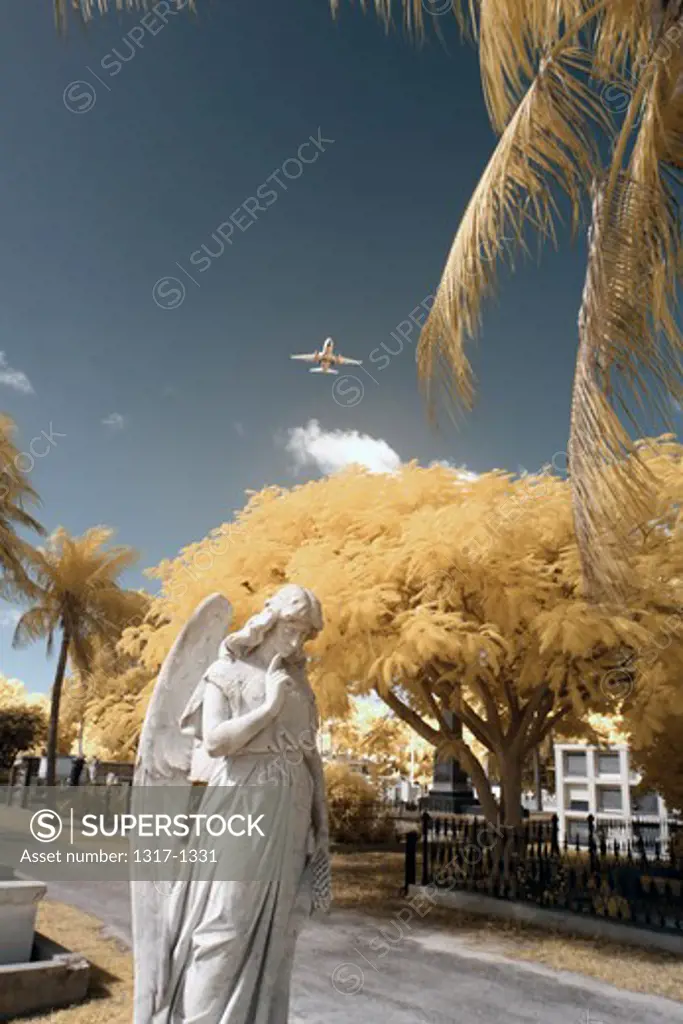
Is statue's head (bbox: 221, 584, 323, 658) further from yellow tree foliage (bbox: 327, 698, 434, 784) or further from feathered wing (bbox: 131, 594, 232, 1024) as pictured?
yellow tree foliage (bbox: 327, 698, 434, 784)

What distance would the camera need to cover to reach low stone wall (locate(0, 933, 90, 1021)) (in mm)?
5219

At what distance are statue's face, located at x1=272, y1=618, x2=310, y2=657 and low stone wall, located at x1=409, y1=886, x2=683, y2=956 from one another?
7.49 metres

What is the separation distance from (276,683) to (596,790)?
18.2m

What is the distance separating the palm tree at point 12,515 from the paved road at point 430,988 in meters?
12.5

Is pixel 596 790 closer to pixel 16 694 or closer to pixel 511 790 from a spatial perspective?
pixel 511 790

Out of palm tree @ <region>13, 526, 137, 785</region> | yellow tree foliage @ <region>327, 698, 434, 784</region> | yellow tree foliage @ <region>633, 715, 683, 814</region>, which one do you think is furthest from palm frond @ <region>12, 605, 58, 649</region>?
yellow tree foliage @ <region>633, 715, 683, 814</region>

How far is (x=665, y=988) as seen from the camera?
704cm

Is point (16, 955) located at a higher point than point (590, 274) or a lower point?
lower

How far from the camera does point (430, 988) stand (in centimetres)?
676

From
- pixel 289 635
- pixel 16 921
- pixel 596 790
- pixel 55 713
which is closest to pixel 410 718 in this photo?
pixel 16 921

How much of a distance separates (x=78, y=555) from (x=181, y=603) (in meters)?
15.1

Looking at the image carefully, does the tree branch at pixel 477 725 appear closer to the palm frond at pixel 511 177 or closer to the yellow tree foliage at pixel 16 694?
the palm frond at pixel 511 177

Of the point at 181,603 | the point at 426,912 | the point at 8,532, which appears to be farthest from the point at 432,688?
the point at 8,532

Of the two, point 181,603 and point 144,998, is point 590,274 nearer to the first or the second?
point 144,998
